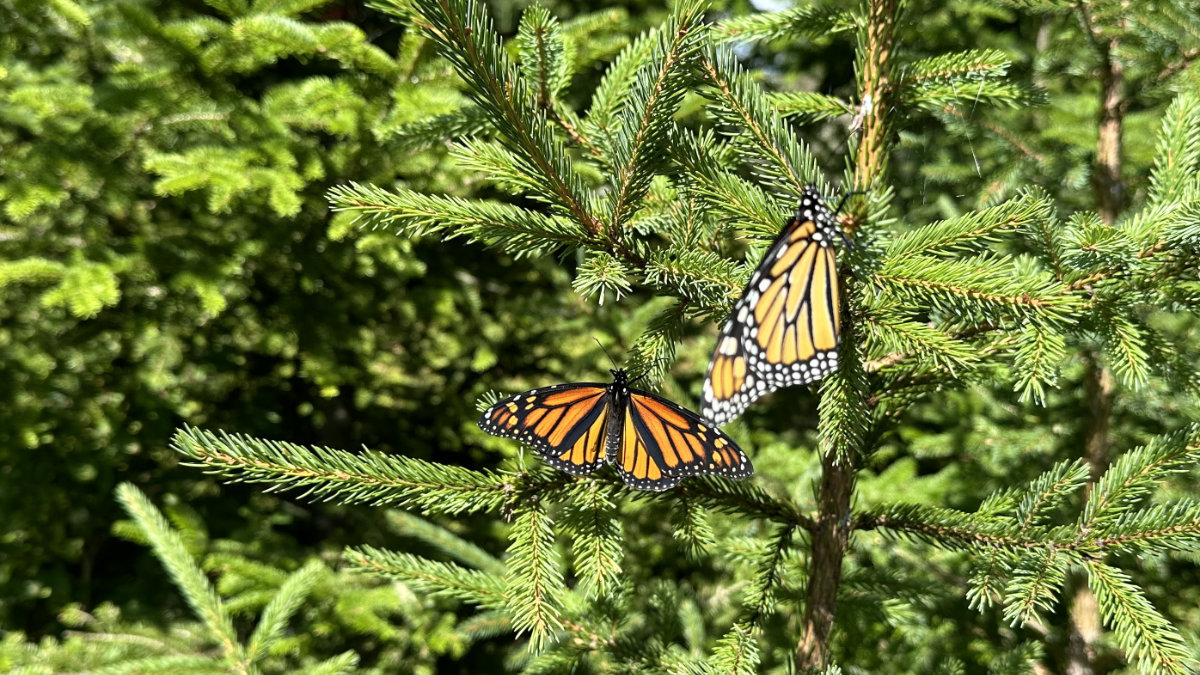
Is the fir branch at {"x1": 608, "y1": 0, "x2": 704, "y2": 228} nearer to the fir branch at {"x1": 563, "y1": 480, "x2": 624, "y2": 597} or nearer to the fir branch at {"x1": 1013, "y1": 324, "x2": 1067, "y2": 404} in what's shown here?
the fir branch at {"x1": 563, "y1": 480, "x2": 624, "y2": 597}

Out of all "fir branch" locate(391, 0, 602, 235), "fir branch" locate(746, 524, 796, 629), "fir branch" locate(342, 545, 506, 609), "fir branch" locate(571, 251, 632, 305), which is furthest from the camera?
"fir branch" locate(342, 545, 506, 609)

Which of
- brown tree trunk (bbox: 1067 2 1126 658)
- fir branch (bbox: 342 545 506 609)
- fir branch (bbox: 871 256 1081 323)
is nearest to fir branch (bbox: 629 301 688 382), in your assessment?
fir branch (bbox: 871 256 1081 323)

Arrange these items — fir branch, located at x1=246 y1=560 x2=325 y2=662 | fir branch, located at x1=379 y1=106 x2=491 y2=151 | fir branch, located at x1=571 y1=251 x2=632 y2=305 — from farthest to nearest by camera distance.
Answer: fir branch, located at x1=246 y1=560 x2=325 y2=662 < fir branch, located at x1=379 y1=106 x2=491 y2=151 < fir branch, located at x1=571 y1=251 x2=632 y2=305

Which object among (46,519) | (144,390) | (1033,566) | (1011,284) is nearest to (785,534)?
(1033,566)

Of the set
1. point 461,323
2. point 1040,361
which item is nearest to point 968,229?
point 1040,361

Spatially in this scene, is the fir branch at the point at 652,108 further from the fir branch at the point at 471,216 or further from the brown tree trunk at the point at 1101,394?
the brown tree trunk at the point at 1101,394

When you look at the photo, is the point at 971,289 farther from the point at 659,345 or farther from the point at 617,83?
the point at 617,83

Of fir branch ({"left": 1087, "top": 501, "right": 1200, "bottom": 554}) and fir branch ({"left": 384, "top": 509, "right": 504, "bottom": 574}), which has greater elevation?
fir branch ({"left": 1087, "top": 501, "right": 1200, "bottom": 554})
